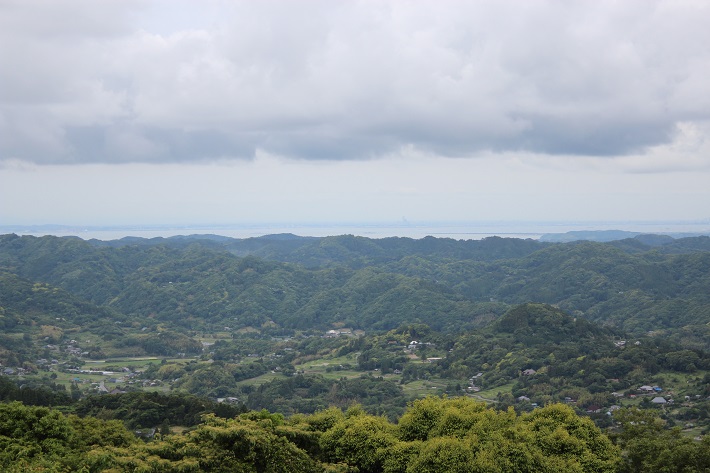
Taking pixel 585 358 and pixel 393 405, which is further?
pixel 585 358

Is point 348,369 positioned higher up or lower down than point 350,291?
lower down

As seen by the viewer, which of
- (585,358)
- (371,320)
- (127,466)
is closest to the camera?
(127,466)

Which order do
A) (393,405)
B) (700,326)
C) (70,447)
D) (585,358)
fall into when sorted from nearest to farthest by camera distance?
(70,447)
(393,405)
(585,358)
(700,326)

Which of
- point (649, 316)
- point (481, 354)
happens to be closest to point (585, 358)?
point (481, 354)

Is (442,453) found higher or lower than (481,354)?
higher

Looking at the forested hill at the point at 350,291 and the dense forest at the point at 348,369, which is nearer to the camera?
the dense forest at the point at 348,369

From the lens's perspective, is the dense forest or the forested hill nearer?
the dense forest

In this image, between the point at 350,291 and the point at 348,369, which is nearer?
the point at 348,369

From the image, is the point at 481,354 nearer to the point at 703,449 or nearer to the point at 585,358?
the point at 585,358
